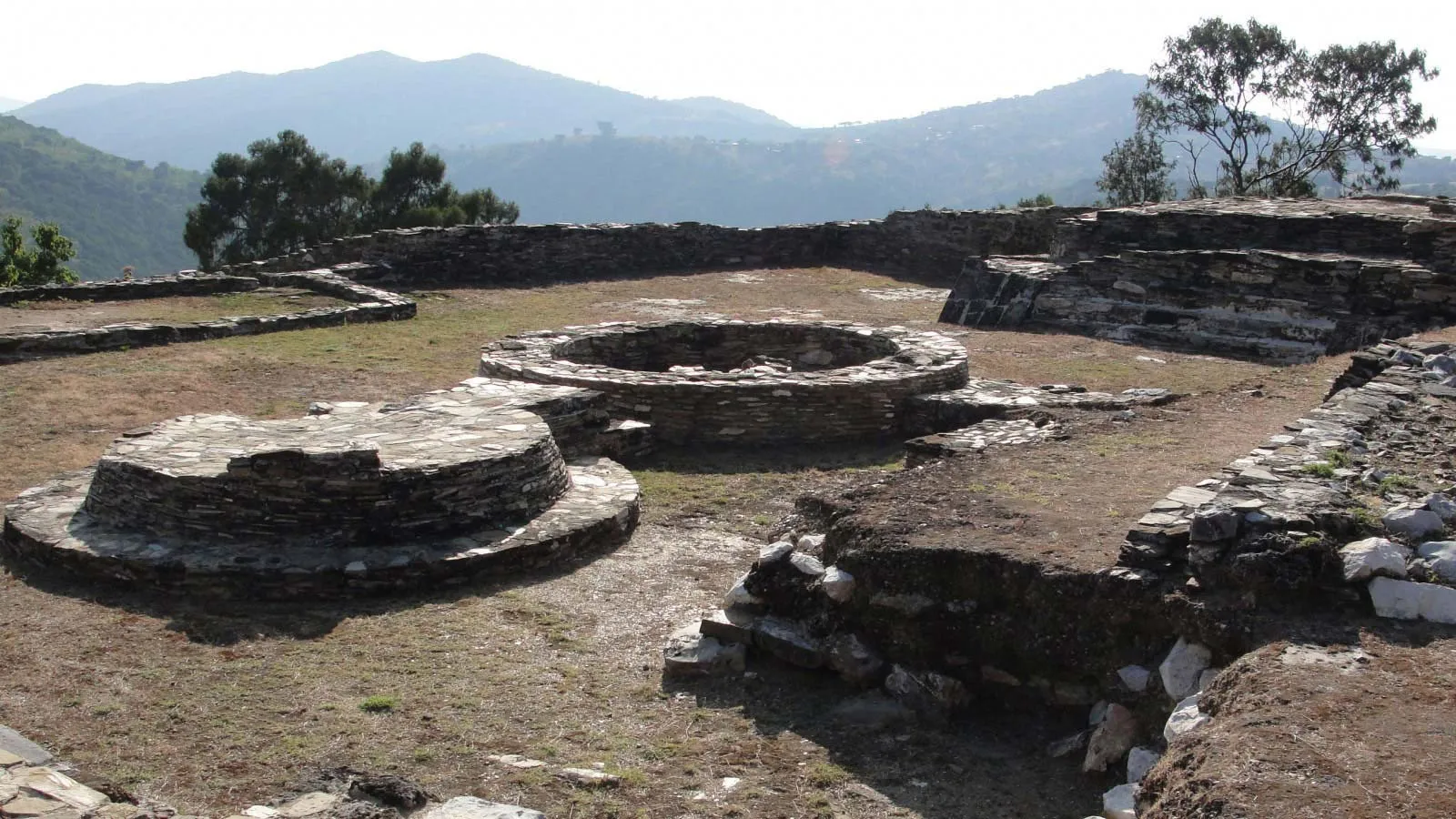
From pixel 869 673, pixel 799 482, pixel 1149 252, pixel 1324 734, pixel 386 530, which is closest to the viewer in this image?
pixel 1324 734

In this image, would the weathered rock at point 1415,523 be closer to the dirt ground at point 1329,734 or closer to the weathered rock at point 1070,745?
the dirt ground at point 1329,734

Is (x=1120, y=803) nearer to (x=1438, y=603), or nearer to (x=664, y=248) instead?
(x=1438, y=603)

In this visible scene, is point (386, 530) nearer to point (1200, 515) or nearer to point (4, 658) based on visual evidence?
point (4, 658)

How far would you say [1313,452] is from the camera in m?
5.47

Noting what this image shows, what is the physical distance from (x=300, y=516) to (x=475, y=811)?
283cm

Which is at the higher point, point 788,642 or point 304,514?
point 304,514

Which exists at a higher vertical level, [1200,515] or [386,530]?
[1200,515]

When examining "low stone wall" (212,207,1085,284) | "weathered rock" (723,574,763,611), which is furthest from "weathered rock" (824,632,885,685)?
"low stone wall" (212,207,1085,284)

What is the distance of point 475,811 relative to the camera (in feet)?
13.5

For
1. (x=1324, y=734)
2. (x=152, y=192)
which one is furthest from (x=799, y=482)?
(x=152, y=192)

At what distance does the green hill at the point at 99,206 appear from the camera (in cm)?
8169

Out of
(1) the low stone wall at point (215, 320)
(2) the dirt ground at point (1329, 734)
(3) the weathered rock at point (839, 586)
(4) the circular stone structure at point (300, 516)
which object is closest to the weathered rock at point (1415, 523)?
(2) the dirt ground at point (1329, 734)

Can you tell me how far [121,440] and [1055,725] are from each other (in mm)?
5333

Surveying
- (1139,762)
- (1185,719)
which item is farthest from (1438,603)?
(1139,762)
